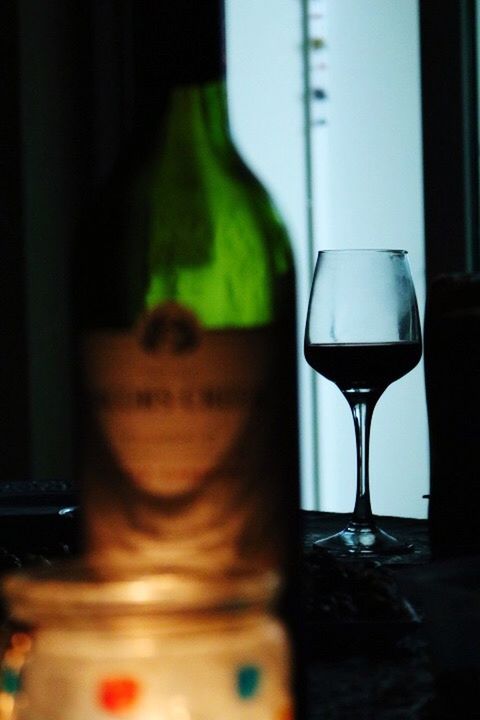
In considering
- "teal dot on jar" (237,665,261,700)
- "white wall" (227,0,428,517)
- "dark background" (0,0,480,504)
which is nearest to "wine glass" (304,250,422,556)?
"teal dot on jar" (237,665,261,700)

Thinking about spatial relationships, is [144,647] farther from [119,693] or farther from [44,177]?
[44,177]

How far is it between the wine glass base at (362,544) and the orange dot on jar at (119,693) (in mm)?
505

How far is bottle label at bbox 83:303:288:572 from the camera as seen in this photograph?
384 mm

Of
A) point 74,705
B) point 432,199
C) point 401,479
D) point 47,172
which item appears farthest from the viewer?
point 47,172

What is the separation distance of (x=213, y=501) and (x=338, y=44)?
2071 mm

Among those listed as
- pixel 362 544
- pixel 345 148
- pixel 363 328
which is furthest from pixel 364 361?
pixel 345 148

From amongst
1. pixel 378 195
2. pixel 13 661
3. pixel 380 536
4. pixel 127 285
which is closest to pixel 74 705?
pixel 13 661

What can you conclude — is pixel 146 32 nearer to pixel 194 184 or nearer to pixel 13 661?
pixel 194 184

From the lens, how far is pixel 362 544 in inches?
31.8

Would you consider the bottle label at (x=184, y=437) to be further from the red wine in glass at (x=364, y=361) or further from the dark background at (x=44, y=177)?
the dark background at (x=44, y=177)

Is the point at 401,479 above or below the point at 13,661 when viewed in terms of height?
below

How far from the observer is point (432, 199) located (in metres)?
2.09

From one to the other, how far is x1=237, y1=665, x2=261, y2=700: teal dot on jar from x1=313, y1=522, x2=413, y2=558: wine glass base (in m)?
0.49

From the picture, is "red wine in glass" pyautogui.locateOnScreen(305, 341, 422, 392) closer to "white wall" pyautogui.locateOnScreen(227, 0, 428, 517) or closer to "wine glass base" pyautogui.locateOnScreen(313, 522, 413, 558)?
"wine glass base" pyautogui.locateOnScreen(313, 522, 413, 558)
